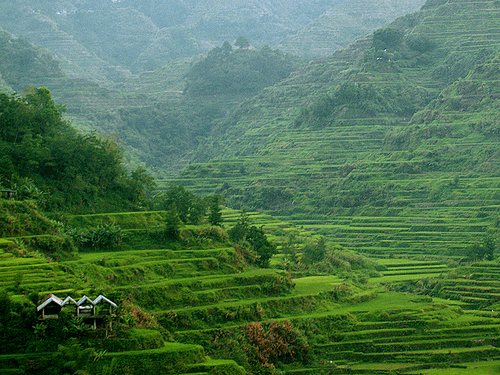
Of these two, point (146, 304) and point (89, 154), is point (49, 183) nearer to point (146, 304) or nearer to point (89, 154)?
point (89, 154)

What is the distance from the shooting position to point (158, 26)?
567 feet

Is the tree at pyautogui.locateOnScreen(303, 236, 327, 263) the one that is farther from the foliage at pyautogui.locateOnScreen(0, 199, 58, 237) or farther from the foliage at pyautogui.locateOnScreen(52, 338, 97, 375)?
the foliage at pyautogui.locateOnScreen(52, 338, 97, 375)

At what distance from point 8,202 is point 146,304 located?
6.95 metres

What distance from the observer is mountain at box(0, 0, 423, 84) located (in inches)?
5246

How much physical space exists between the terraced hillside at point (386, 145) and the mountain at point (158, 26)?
41.7m

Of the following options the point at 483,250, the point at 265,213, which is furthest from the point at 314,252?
the point at 265,213

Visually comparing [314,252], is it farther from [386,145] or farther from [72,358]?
[386,145]

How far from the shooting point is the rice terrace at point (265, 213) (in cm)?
2358

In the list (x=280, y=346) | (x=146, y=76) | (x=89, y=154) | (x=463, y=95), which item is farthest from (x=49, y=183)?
(x=146, y=76)

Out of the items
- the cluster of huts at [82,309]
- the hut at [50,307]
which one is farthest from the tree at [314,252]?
the hut at [50,307]

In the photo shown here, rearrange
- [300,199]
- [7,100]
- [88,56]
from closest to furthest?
[7,100] < [300,199] < [88,56]

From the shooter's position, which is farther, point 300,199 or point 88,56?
point 88,56

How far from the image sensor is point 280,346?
1037 inches

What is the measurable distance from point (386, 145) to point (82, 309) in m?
47.3
